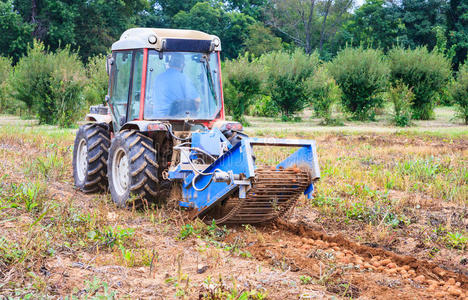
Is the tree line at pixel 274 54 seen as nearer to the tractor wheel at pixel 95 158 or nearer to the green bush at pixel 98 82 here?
the green bush at pixel 98 82

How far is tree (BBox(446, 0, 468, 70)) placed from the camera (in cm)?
4294

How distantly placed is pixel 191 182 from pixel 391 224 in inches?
96.5

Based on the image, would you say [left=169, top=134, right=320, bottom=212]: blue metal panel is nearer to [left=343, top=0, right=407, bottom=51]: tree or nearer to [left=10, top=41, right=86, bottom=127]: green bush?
[left=10, top=41, right=86, bottom=127]: green bush

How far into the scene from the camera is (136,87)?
7.05 m

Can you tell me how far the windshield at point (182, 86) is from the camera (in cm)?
688

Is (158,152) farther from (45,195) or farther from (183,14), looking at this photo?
(183,14)

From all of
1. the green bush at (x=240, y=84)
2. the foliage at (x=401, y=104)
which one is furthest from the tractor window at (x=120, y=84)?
the foliage at (x=401, y=104)

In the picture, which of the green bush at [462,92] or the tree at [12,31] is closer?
the green bush at [462,92]

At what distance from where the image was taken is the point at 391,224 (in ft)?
21.5

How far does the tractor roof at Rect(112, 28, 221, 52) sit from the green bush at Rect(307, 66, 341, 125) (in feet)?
55.3

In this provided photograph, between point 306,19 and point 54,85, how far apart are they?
3645 centimetres

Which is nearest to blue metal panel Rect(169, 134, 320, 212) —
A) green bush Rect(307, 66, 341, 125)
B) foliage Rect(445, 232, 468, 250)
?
foliage Rect(445, 232, 468, 250)

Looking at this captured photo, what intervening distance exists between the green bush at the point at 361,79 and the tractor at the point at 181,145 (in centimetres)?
1731

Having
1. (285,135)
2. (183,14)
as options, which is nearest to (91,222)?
(285,135)
